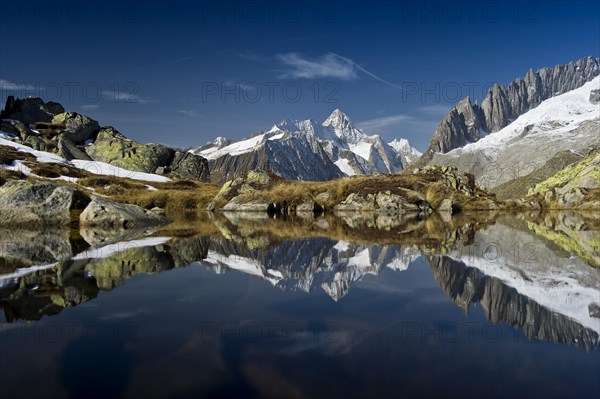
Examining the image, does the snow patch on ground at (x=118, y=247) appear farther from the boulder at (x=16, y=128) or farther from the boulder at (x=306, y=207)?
the boulder at (x=16, y=128)

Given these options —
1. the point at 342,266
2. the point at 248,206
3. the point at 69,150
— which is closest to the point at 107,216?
the point at 342,266

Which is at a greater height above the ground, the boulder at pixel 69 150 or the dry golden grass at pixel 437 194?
the boulder at pixel 69 150

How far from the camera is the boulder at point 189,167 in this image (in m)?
128

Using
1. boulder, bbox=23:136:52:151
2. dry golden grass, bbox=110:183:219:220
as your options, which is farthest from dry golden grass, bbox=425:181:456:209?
boulder, bbox=23:136:52:151

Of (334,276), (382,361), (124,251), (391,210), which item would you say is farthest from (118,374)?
(391,210)

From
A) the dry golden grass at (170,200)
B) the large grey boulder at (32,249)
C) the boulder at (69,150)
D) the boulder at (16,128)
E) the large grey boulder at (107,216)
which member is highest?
the boulder at (16,128)

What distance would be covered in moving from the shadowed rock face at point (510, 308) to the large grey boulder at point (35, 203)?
29.7 m

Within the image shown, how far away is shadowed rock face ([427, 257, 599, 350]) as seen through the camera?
23.3ft

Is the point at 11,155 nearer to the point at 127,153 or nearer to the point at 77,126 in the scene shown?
the point at 127,153

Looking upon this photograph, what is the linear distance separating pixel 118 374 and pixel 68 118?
456ft

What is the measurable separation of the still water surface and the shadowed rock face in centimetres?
4

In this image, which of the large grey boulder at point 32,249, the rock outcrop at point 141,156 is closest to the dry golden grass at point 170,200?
the large grey boulder at point 32,249

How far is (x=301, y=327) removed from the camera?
7.68 m

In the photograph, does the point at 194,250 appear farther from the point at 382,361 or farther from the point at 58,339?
the point at 382,361
